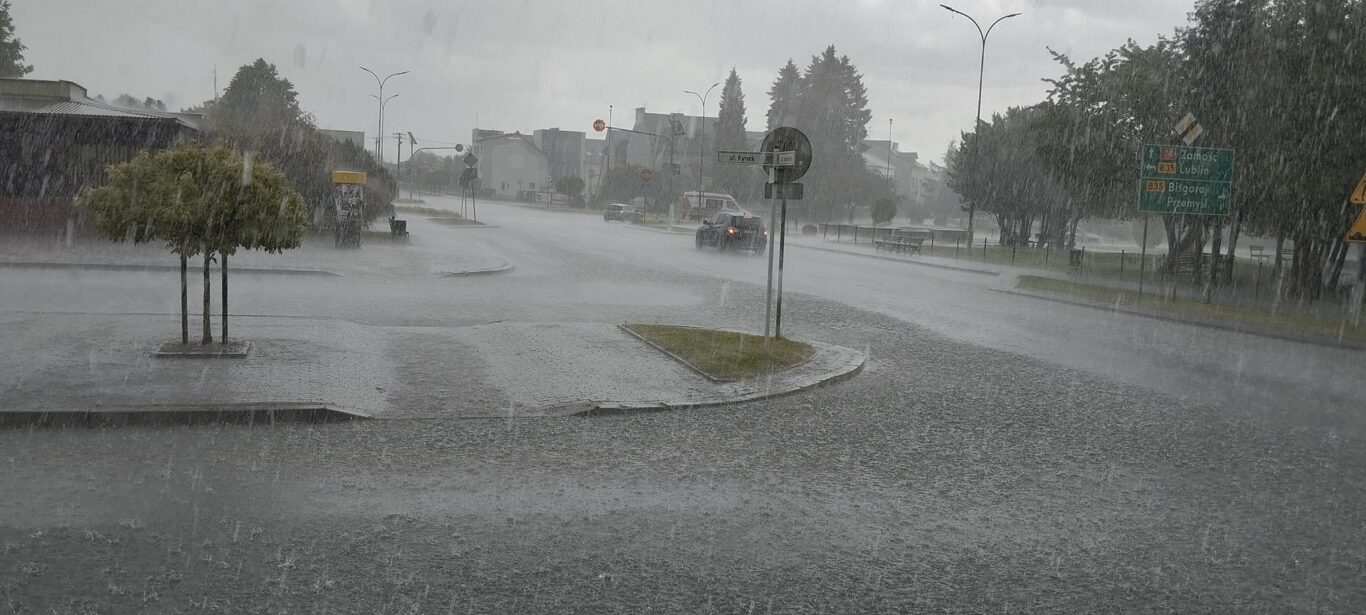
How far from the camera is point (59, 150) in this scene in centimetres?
2845

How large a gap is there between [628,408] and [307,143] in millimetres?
29729

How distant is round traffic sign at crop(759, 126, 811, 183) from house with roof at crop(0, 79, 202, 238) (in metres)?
21.7

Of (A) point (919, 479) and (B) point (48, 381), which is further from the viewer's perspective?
(B) point (48, 381)

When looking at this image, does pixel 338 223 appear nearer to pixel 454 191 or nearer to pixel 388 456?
pixel 388 456

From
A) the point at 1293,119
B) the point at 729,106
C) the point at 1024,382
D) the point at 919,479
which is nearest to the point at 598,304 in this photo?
the point at 1024,382

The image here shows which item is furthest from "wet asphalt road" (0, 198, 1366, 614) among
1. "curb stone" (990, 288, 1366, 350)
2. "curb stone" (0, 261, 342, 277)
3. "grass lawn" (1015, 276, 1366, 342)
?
"curb stone" (0, 261, 342, 277)

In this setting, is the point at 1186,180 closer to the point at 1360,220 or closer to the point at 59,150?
the point at 1360,220

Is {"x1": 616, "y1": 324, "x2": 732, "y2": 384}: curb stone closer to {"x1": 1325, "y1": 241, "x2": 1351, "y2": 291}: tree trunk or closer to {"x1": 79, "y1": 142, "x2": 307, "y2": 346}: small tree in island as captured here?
{"x1": 79, "y1": 142, "x2": 307, "y2": 346}: small tree in island

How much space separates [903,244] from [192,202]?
3636 cm

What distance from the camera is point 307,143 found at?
114 ft

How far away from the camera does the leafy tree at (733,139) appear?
292ft

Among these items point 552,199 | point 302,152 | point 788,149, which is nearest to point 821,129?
point 552,199

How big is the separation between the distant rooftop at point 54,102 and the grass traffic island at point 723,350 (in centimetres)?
2099

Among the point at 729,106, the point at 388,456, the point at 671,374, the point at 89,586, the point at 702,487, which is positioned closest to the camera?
the point at 89,586
